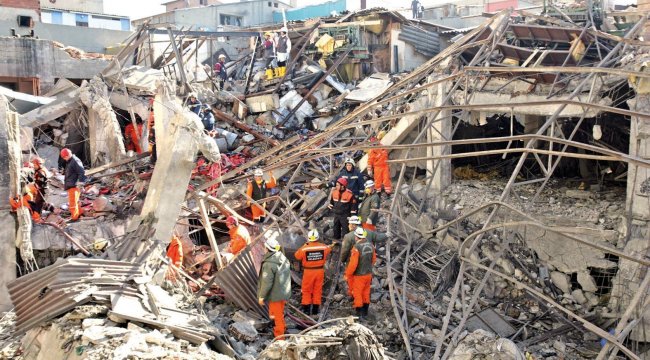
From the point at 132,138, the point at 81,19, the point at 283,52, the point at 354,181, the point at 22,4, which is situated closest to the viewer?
the point at 354,181

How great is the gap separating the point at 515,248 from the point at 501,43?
14.6ft

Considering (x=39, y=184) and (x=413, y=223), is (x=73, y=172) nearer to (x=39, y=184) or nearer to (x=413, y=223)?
(x=39, y=184)

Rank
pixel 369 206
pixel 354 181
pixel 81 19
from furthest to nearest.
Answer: pixel 81 19
pixel 354 181
pixel 369 206

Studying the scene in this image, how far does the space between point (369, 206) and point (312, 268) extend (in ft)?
7.94

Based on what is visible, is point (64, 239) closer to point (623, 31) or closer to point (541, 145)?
point (541, 145)

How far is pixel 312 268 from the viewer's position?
32.7 ft

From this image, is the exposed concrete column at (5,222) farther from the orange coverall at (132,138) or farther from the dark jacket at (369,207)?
the dark jacket at (369,207)

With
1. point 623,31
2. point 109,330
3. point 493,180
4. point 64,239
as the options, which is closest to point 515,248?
point 493,180

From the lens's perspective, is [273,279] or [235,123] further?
[235,123]

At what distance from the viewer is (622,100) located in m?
11.3

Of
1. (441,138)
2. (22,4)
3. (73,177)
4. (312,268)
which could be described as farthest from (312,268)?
(22,4)

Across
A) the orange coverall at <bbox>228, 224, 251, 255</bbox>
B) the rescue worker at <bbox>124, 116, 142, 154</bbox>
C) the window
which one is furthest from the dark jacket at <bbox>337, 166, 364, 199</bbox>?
the window

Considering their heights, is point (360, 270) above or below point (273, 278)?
below

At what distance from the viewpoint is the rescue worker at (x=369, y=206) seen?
466 inches
